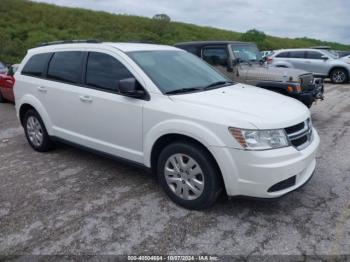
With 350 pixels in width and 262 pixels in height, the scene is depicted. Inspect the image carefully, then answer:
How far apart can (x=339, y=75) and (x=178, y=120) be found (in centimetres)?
1494

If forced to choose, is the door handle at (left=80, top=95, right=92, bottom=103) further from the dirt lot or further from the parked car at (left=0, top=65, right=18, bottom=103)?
the parked car at (left=0, top=65, right=18, bottom=103)

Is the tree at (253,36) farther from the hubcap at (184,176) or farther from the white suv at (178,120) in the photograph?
the hubcap at (184,176)

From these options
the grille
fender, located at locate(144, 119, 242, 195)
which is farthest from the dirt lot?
the grille

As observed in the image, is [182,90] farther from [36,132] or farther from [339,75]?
[339,75]

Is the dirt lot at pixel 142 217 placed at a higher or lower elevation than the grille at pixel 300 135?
lower

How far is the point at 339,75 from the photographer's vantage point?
640 inches

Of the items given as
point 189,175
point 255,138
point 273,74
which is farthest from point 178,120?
point 273,74

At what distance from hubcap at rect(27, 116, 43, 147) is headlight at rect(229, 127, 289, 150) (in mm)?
A: 3532

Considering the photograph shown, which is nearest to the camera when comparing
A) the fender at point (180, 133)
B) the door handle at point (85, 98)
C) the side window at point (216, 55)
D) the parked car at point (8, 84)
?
the fender at point (180, 133)

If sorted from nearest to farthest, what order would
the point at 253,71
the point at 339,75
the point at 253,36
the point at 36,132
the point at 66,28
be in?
1. the point at 36,132
2. the point at 253,71
3. the point at 339,75
4. the point at 66,28
5. the point at 253,36

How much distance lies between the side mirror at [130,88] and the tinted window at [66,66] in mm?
1112

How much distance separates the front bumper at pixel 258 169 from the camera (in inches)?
127

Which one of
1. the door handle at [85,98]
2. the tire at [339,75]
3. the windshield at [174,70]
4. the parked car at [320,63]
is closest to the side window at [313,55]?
the parked car at [320,63]

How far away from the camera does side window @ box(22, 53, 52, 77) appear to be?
5332 millimetres
